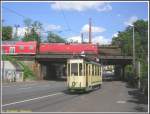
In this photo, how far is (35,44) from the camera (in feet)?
265

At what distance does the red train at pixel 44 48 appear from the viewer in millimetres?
80438

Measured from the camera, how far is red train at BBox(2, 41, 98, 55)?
80.4 m

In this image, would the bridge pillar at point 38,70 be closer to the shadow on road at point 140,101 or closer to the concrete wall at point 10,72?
the concrete wall at point 10,72

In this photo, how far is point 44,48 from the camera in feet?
275

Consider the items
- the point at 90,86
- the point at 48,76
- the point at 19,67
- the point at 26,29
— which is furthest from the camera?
the point at 26,29

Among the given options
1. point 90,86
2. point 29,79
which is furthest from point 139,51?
point 90,86

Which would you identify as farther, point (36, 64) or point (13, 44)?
point (36, 64)

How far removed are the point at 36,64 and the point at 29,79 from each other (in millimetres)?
4298

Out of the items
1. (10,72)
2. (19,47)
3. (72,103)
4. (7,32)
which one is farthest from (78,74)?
(7,32)

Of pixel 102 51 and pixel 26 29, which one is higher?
pixel 26 29

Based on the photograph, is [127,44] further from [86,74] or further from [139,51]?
[86,74]

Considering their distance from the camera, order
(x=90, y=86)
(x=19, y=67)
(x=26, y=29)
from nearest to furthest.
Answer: (x=90, y=86)
(x=19, y=67)
(x=26, y=29)

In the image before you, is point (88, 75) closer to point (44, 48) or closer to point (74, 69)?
point (74, 69)

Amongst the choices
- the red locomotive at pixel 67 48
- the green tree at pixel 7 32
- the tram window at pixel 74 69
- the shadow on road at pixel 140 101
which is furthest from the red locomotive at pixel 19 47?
the shadow on road at pixel 140 101
